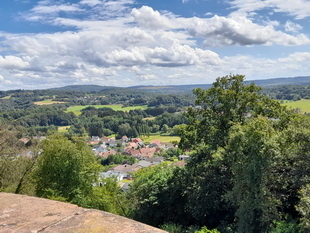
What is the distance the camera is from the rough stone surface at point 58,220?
11.3ft

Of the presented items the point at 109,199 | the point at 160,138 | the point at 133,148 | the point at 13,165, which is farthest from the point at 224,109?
the point at 160,138

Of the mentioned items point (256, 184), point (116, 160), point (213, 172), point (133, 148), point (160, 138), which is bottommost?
point (133, 148)

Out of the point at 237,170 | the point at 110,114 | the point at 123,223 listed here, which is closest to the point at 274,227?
the point at 237,170

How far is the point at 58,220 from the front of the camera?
12.6 feet

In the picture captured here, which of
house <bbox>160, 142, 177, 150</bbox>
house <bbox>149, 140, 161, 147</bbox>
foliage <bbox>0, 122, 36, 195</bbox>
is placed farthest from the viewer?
house <bbox>149, 140, 161, 147</bbox>

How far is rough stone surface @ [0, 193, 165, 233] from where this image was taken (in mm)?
3436

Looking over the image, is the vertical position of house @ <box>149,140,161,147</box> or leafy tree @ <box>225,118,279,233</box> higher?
leafy tree @ <box>225,118,279,233</box>

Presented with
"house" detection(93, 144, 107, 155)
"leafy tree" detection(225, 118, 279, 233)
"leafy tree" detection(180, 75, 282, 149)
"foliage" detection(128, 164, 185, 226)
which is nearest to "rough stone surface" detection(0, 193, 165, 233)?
"leafy tree" detection(225, 118, 279, 233)

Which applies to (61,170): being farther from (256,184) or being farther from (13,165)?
(256,184)

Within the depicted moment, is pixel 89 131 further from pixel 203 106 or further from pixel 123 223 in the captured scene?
pixel 123 223

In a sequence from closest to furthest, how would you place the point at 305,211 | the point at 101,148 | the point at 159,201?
the point at 305,211 → the point at 159,201 → the point at 101,148

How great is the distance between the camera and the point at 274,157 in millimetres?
13766

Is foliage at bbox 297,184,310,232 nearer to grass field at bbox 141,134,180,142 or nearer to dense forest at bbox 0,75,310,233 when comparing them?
dense forest at bbox 0,75,310,233

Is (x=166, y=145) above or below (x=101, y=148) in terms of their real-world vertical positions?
above
